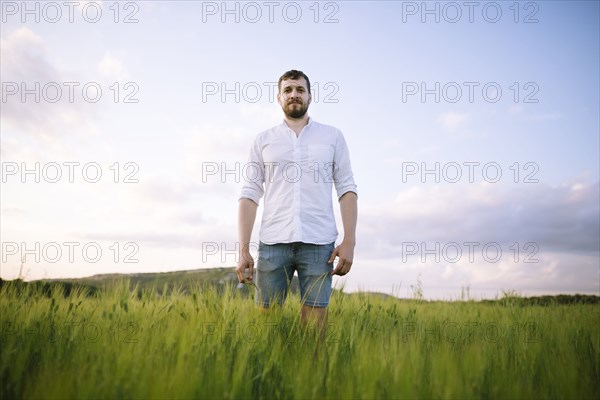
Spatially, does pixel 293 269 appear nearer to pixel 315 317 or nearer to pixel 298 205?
pixel 315 317

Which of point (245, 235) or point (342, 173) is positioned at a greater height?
point (342, 173)

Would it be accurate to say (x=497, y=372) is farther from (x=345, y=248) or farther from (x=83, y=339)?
(x=83, y=339)

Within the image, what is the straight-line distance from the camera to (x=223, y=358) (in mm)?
2305

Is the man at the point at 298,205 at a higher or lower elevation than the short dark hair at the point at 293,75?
lower

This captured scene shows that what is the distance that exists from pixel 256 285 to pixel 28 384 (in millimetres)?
1800

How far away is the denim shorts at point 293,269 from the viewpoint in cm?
334

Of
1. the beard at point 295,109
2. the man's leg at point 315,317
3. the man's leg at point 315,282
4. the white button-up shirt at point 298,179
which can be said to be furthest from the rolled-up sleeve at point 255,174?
the man's leg at point 315,317

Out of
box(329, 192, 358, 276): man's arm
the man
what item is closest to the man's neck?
the man

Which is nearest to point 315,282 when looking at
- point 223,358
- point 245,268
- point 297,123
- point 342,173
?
point 245,268

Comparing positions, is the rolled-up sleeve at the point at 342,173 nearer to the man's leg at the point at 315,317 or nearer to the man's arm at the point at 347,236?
the man's arm at the point at 347,236

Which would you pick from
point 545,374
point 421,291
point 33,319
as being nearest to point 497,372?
point 545,374

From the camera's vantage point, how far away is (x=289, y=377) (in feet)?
7.54

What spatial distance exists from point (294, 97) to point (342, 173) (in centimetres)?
79

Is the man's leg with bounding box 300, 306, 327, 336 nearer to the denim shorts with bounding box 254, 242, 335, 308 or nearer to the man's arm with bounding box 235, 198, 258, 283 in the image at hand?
the denim shorts with bounding box 254, 242, 335, 308
